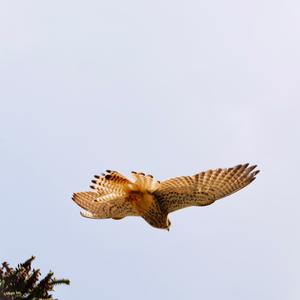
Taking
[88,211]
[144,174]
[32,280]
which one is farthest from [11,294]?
[88,211]

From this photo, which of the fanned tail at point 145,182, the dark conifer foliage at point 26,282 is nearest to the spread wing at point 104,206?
the fanned tail at point 145,182

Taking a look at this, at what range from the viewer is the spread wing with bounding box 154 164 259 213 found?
994 cm

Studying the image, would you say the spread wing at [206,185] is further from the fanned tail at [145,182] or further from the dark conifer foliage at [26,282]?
the dark conifer foliage at [26,282]

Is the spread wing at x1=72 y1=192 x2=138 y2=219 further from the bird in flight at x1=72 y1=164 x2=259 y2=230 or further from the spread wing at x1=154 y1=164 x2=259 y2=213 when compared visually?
the spread wing at x1=154 y1=164 x2=259 y2=213

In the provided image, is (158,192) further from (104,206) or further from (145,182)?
(104,206)

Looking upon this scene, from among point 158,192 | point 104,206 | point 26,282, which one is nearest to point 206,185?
point 158,192

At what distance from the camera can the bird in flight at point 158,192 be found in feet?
32.6

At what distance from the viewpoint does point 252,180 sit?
10.0m

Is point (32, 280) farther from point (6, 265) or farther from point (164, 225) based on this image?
point (164, 225)

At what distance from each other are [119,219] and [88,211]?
0.58 m

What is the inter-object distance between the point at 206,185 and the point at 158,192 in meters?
0.82

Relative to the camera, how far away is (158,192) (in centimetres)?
1023

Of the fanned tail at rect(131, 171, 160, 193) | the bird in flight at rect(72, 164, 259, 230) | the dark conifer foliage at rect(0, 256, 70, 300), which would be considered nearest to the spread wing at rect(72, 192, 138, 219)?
the bird in flight at rect(72, 164, 259, 230)

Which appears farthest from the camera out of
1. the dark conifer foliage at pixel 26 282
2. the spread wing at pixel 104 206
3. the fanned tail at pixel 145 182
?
the spread wing at pixel 104 206
